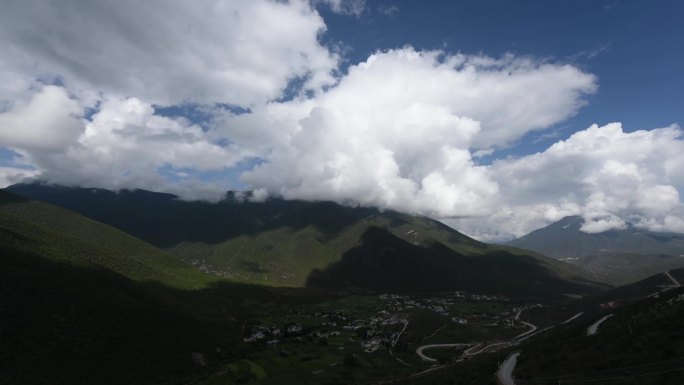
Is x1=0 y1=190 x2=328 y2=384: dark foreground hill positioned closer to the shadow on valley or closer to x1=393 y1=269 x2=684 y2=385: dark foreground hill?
the shadow on valley

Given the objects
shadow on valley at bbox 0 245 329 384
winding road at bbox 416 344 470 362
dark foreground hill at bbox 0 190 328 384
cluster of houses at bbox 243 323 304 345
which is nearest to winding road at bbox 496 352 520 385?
winding road at bbox 416 344 470 362

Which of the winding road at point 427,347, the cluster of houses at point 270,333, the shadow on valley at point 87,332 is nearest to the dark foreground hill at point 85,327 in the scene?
the shadow on valley at point 87,332

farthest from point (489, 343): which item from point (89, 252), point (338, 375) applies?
point (89, 252)

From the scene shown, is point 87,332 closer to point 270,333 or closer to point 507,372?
point 270,333

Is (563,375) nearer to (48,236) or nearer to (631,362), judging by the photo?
(631,362)

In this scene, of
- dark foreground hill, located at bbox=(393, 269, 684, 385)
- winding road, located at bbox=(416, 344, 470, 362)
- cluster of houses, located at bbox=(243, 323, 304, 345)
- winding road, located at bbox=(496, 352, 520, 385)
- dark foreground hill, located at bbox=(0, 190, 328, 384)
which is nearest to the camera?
dark foreground hill, located at bbox=(393, 269, 684, 385)

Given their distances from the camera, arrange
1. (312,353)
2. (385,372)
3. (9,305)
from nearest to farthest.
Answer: (9,305) → (385,372) → (312,353)

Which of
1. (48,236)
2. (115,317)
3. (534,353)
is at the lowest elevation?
(115,317)

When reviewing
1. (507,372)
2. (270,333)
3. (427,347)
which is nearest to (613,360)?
(507,372)
